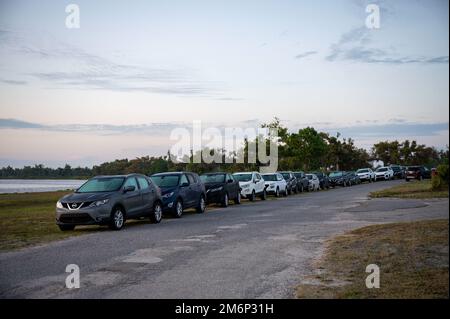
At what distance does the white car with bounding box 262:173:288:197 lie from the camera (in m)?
35.2

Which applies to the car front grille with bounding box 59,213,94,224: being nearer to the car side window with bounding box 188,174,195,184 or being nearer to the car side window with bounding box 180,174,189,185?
the car side window with bounding box 180,174,189,185

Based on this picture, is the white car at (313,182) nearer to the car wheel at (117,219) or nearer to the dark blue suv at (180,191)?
the dark blue suv at (180,191)

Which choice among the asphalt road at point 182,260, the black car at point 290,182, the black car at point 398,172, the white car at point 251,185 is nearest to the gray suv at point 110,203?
the asphalt road at point 182,260

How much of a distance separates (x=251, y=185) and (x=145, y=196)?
44.4 ft

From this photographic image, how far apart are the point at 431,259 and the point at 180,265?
4.24 m

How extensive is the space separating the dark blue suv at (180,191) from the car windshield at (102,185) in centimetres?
299

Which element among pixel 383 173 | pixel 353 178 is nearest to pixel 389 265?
pixel 353 178

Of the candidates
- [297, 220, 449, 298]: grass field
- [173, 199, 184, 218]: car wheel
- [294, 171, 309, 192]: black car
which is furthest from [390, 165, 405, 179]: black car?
[297, 220, 449, 298]: grass field

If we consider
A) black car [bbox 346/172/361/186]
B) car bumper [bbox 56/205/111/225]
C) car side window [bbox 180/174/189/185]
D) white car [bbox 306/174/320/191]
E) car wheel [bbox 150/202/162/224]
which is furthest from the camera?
black car [bbox 346/172/361/186]

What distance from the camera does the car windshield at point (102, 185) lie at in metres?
17.2

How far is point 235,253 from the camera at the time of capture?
11.1 m

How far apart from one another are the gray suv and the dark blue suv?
1280 mm
